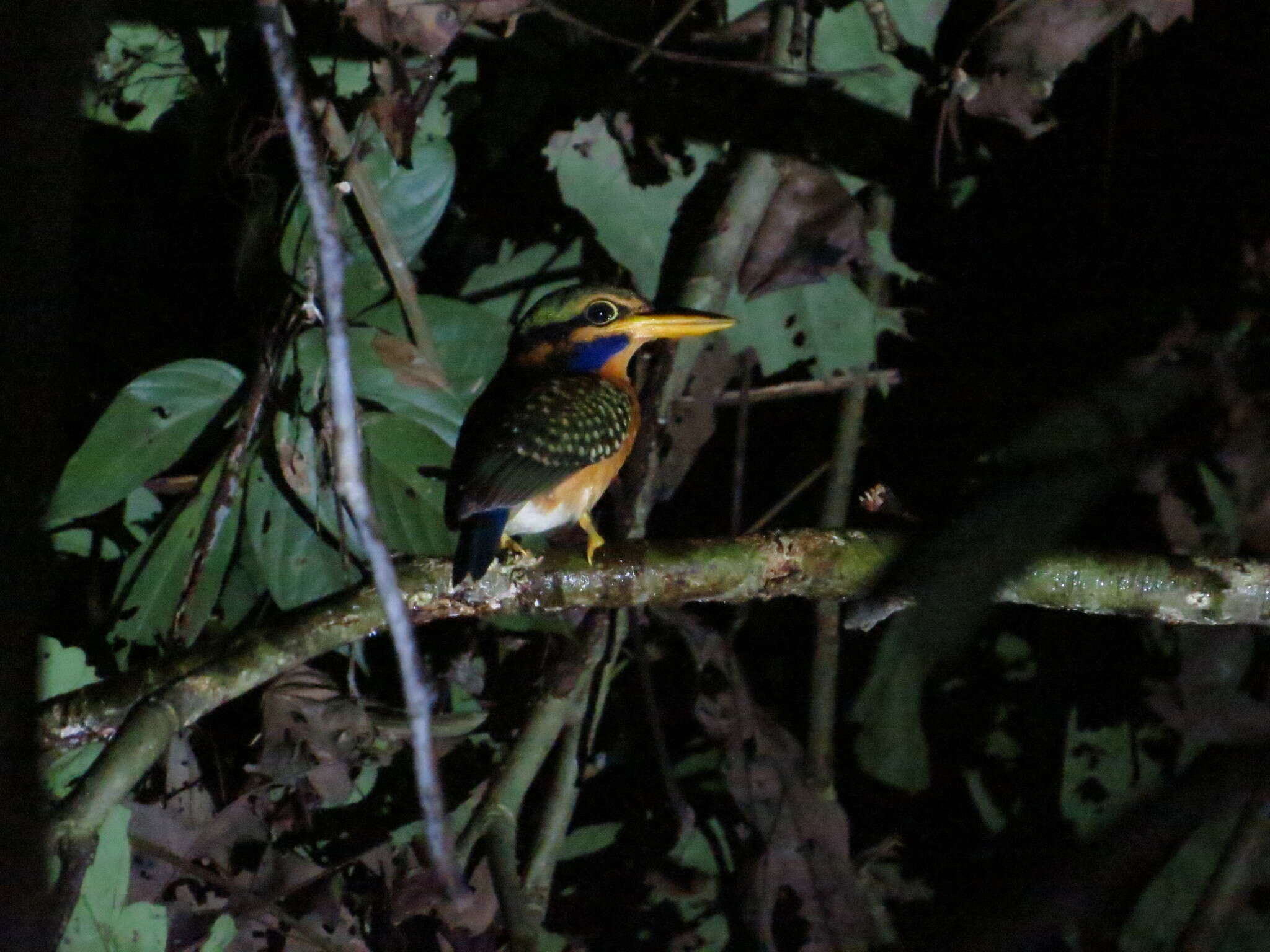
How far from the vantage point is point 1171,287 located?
3.15 m

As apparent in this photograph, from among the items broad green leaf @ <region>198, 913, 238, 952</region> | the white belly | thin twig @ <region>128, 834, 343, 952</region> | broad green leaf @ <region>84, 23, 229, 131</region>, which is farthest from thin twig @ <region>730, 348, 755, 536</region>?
broad green leaf @ <region>84, 23, 229, 131</region>

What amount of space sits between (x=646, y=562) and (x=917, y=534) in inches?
17.4

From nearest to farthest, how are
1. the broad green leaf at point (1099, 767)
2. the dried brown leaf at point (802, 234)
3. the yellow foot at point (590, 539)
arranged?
the yellow foot at point (590, 539) < the dried brown leaf at point (802, 234) < the broad green leaf at point (1099, 767)

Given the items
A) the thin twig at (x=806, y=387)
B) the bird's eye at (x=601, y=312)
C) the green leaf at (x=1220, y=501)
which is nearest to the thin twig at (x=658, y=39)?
the bird's eye at (x=601, y=312)

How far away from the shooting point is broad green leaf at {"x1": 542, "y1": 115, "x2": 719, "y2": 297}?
2.89 metres

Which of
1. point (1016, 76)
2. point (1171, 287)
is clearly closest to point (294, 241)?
point (1016, 76)

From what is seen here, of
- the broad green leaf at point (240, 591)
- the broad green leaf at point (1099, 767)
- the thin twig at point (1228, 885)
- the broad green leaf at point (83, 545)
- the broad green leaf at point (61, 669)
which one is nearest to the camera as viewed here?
the thin twig at point (1228, 885)

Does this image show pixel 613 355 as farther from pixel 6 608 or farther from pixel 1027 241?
pixel 6 608

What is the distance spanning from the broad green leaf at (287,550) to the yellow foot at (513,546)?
1.05ft

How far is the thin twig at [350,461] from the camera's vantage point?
41.7 inches

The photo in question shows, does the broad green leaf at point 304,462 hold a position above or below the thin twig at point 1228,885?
above

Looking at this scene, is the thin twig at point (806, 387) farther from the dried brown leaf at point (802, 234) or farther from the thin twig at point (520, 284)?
the thin twig at point (520, 284)

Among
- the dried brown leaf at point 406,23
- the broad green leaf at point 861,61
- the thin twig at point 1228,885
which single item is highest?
the dried brown leaf at point 406,23

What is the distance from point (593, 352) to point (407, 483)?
58 cm
